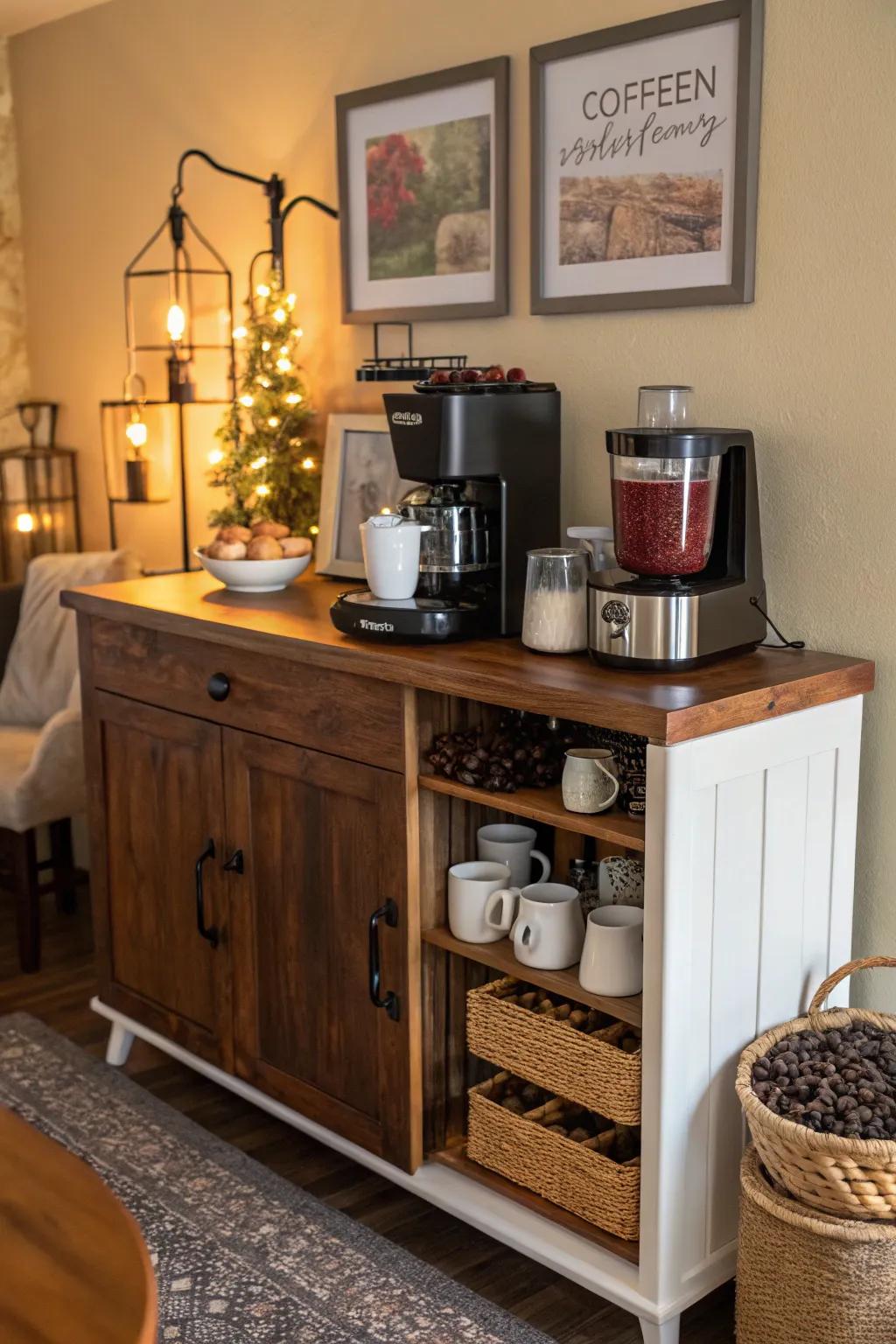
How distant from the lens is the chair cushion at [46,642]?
3594 mm

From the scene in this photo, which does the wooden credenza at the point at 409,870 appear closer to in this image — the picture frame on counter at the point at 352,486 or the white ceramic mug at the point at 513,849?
the white ceramic mug at the point at 513,849

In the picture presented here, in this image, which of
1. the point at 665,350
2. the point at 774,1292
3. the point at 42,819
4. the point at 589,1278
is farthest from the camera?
the point at 42,819

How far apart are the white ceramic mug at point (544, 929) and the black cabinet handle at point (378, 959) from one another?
18 centimetres

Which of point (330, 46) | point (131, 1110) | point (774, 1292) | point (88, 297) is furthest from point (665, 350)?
point (88, 297)

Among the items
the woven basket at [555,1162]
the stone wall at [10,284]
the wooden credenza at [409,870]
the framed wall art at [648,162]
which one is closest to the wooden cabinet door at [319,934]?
the wooden credenza at [409,870]

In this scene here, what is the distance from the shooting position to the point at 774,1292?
5.98 feet

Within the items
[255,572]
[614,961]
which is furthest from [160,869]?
[614,961]

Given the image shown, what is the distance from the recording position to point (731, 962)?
1.93m

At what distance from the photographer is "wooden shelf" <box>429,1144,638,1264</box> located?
2010 mm

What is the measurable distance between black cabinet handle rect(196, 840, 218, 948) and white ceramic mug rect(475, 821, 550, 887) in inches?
21.2

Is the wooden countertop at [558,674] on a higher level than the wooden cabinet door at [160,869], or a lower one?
higher

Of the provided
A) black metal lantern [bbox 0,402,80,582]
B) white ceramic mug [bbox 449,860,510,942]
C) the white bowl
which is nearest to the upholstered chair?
black metal lantern [bbox 0,402,80,582]

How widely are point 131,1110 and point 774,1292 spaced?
1.38 meters

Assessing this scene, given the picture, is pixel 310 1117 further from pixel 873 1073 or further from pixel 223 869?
pixel 873 1073
